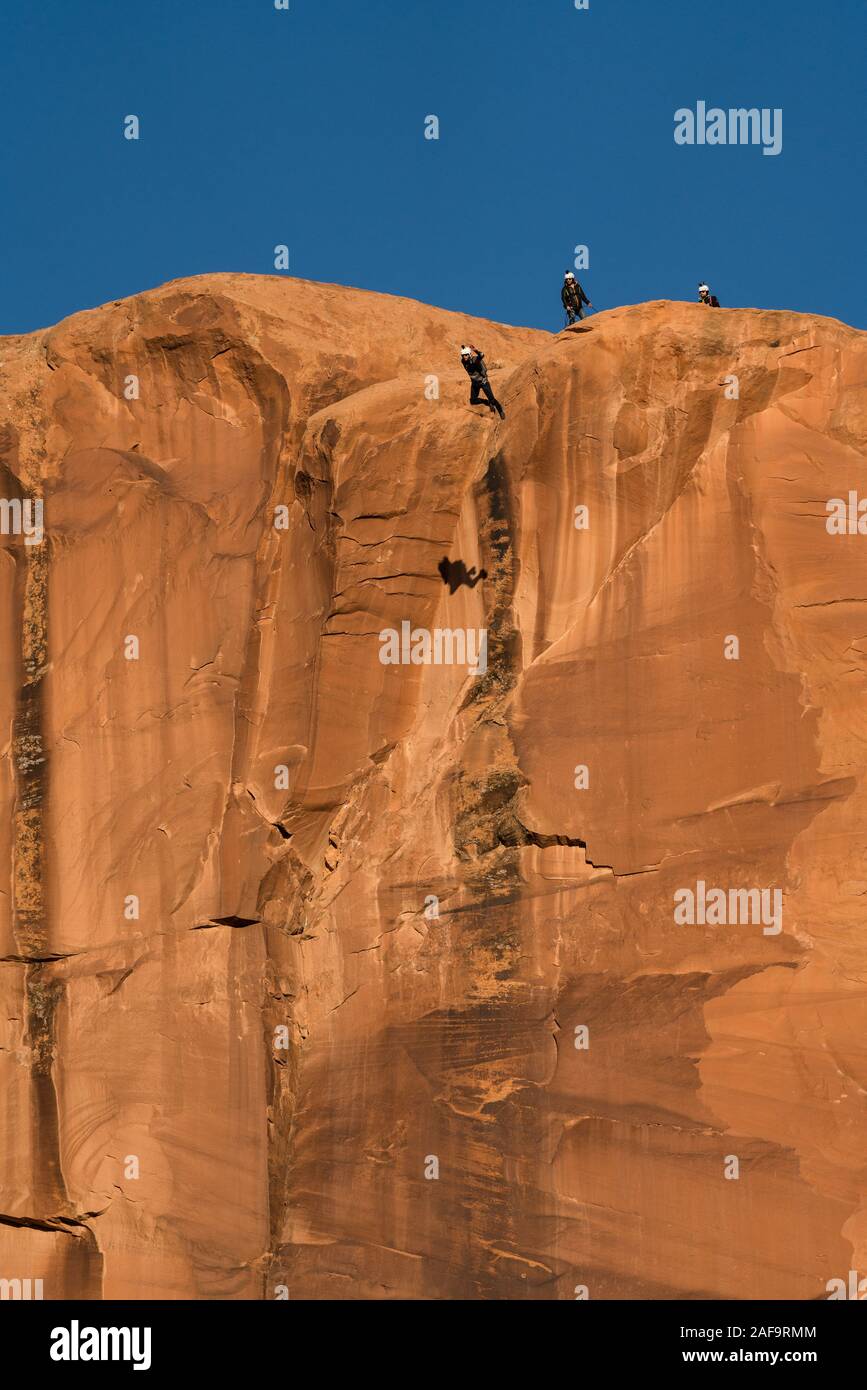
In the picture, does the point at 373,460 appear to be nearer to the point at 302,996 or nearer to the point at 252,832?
the point at 252,832

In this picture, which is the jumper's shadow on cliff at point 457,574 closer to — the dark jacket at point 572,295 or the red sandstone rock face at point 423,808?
the red sandstone rock face at point 423,808

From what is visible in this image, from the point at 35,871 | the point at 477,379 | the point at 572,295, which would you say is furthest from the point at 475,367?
the point at 35,871

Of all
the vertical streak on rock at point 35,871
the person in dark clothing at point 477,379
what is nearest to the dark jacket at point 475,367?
the person in dark clothing at point 477,379

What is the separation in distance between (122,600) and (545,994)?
36.7 feet

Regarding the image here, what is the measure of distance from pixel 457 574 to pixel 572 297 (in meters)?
6.36

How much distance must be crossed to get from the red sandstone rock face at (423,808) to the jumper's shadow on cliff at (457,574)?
188 mm

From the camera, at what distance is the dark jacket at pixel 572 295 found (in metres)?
41.8

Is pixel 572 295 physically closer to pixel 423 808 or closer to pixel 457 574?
pixel 457 574

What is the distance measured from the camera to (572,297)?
4188cm

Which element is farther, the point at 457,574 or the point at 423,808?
the point at 457,574

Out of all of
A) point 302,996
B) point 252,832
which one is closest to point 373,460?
point 252,832

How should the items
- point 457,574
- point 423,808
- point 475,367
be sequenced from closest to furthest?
point 423,808, point 457,574, point 475,367

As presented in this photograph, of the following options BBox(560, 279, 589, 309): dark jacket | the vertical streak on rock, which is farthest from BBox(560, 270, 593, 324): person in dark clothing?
the vertical streak on rock

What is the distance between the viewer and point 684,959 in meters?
35.4
